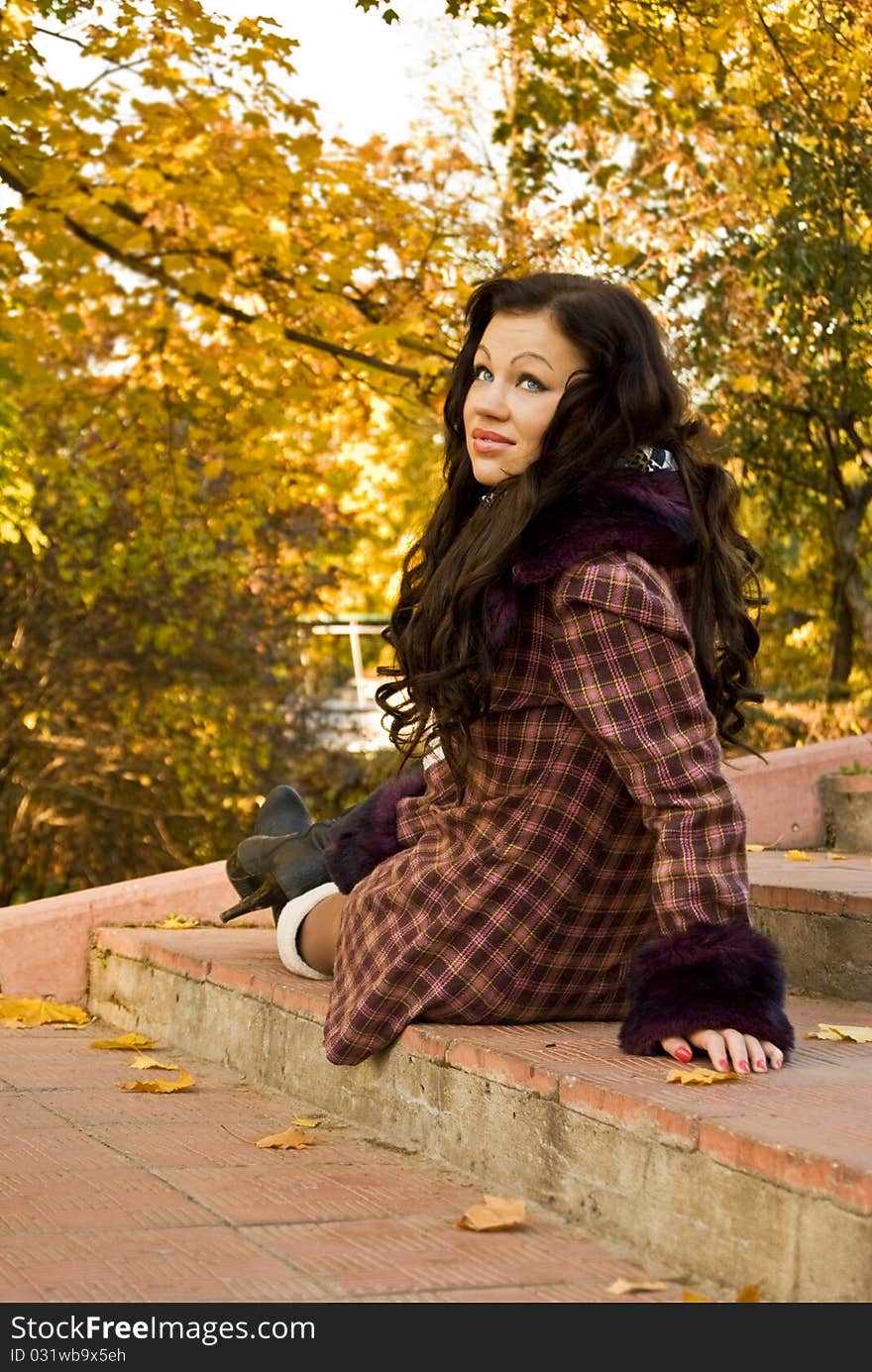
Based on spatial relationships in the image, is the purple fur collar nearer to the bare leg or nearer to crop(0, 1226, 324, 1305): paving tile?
the bare leg

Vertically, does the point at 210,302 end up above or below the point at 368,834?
above

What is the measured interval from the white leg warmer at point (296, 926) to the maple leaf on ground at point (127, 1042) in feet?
2.04

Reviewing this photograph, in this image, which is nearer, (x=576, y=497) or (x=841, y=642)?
(x=576, y=497)

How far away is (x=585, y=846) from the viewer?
9.90 ft

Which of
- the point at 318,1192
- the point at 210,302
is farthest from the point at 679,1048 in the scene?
the point at 210,302

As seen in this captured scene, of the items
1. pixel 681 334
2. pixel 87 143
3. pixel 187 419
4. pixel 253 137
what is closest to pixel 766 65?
pixel 681 334

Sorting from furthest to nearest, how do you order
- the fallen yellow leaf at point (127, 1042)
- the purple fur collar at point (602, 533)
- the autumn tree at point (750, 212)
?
the autumn tree at point (750, 212) < the fallen yellow leaf at point (127, 1042) < the purple fur collar at point (602, 533)

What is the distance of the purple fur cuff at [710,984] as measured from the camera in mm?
2645

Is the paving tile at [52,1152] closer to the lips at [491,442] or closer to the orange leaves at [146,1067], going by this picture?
the orange leaves at [146,1067]

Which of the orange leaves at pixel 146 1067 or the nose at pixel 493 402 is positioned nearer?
the nose at pixel 493 402

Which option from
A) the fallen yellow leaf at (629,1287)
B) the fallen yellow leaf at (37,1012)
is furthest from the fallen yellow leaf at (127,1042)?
the fallen yellow leaf at (629,1287)

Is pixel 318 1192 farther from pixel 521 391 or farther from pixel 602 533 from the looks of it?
pixel 521 391

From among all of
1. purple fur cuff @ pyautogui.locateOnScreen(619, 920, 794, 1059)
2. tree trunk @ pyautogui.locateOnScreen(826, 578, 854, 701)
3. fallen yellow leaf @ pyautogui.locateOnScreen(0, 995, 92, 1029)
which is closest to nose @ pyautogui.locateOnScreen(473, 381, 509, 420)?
purple fur cuff @ pyautogui.locateOnScreen(619, 920, 794, 1059)

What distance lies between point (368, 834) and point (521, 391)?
112cm
